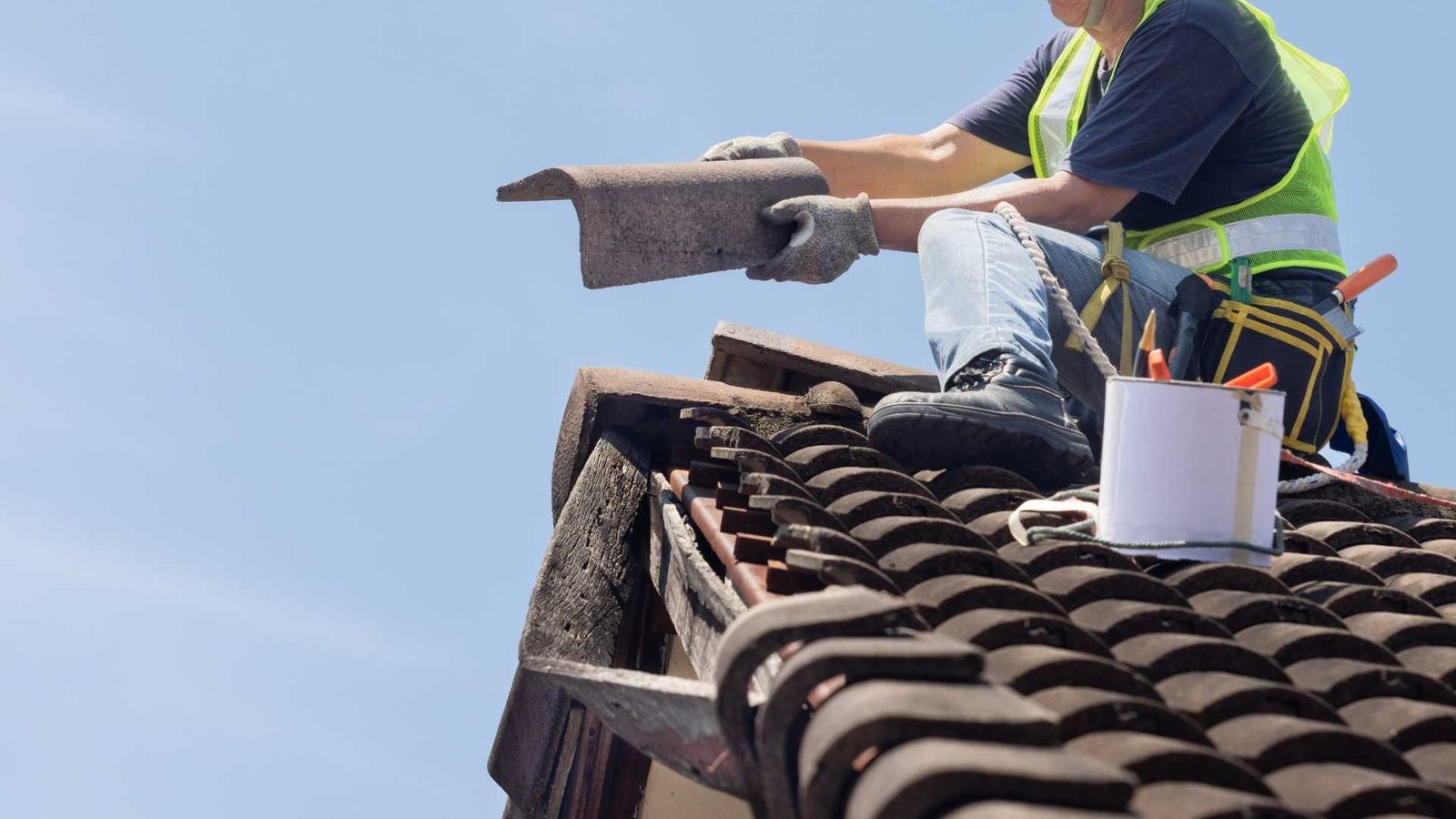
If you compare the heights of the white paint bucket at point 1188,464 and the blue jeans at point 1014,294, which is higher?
the blue jeans at point 1014,294

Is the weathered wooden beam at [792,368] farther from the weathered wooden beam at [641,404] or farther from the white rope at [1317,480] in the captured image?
the white rope at [1317,480]

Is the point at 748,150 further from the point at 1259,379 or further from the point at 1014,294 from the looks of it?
the point at 1259,379

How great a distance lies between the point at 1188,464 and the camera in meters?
2.65

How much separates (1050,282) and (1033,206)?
1.20 feet

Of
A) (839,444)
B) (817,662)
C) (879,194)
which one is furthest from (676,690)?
(879,194)

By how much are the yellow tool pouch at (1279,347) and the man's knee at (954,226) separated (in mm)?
626

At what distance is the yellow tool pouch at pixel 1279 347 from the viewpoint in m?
3.91

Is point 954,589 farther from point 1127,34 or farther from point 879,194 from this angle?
point 879,194

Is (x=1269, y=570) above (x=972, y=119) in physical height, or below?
below

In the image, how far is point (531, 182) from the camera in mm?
3963

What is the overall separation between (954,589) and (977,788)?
0.94m

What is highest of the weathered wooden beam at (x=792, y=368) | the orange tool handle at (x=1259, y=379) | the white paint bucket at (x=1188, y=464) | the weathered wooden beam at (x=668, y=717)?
the weathered wooden beam at (x=792, y=368)

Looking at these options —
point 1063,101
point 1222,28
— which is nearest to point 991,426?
point 1222,28

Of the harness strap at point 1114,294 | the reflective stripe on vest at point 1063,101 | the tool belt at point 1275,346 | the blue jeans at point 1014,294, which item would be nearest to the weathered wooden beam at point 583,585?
the blue jeans at point 1014,294
